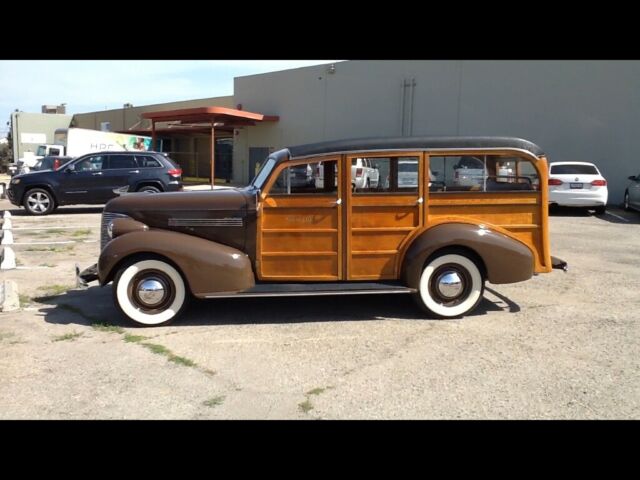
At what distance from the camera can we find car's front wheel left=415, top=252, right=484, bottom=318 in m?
5.73

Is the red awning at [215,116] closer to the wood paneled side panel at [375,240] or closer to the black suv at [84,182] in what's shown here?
the black suv at [84,182]

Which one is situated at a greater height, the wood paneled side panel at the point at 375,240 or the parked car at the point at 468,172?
the parked car at the point at 468,172

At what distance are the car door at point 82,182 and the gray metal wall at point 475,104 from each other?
512 inches

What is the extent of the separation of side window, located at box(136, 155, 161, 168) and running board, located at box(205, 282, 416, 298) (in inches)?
409

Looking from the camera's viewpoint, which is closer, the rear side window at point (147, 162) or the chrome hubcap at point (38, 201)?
the chrome hubcap at point (38, 201)

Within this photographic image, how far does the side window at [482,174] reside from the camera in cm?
578

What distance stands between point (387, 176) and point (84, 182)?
37.6 ft

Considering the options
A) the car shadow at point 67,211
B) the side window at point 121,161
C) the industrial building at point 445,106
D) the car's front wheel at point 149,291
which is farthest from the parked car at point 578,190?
the car shadow at point 67,211

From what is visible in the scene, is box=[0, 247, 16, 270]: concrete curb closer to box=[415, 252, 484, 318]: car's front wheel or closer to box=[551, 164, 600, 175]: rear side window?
box=[415, 252, 484, 318]: car's front wheel

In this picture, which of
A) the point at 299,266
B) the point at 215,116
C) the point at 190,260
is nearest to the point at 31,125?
the point at 215,116

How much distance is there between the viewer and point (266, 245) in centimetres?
573

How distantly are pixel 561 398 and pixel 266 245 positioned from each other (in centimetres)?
316

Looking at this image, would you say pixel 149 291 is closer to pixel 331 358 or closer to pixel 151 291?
pixel 151 291
